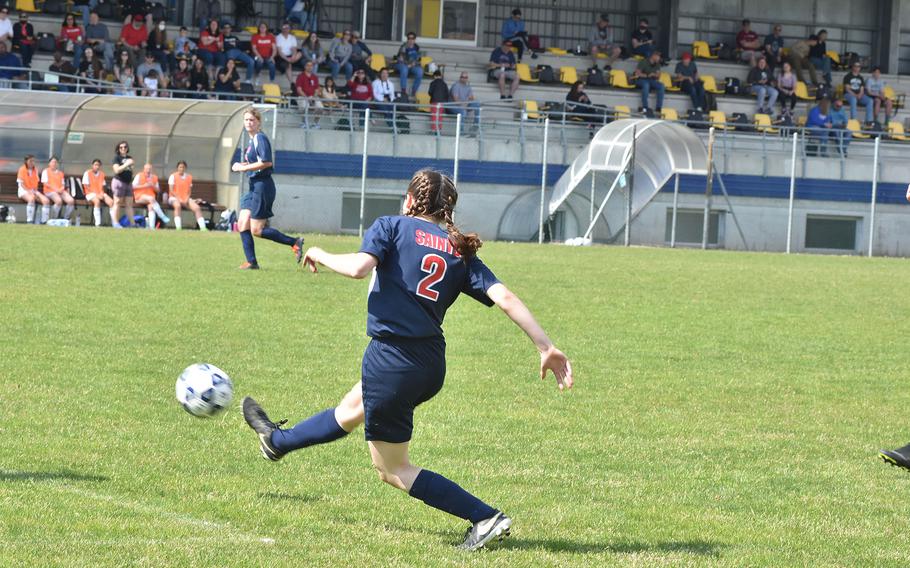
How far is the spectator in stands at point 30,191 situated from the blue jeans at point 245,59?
24.5 ft

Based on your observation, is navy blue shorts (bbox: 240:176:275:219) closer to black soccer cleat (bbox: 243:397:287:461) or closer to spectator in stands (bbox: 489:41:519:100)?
black soccer cleat (bbox: 243:397:287:461)

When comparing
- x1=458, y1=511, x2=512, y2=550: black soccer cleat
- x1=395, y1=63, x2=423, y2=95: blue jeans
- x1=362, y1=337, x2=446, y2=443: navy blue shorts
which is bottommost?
x1=458, y1=511, x2=512, y2=550: black soccer cleat

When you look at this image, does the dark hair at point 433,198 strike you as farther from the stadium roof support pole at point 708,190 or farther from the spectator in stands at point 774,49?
the spectator in stands at point 774,49

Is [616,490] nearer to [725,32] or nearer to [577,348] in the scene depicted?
[577,348]

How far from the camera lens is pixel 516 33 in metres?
38.8

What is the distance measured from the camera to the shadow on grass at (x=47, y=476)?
20.6 feet

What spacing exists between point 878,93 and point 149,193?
23.0 metres

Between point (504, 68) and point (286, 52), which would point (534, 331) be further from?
point (504, 68)

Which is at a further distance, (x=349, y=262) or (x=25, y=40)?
(x=25, y=40)

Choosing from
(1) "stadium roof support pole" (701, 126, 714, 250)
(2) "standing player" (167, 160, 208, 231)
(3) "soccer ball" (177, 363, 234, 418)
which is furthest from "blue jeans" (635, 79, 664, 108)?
(3) "soccer ball" (177, 363, 234, 418)

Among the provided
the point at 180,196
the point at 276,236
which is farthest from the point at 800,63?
the point at 276,236

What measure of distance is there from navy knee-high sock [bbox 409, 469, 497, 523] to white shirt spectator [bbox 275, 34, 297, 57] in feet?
97.6

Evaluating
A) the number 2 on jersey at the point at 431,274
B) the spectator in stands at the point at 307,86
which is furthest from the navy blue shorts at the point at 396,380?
the spectator in stands at the point at 307,86

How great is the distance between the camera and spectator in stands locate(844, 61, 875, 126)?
3891 centimetres
